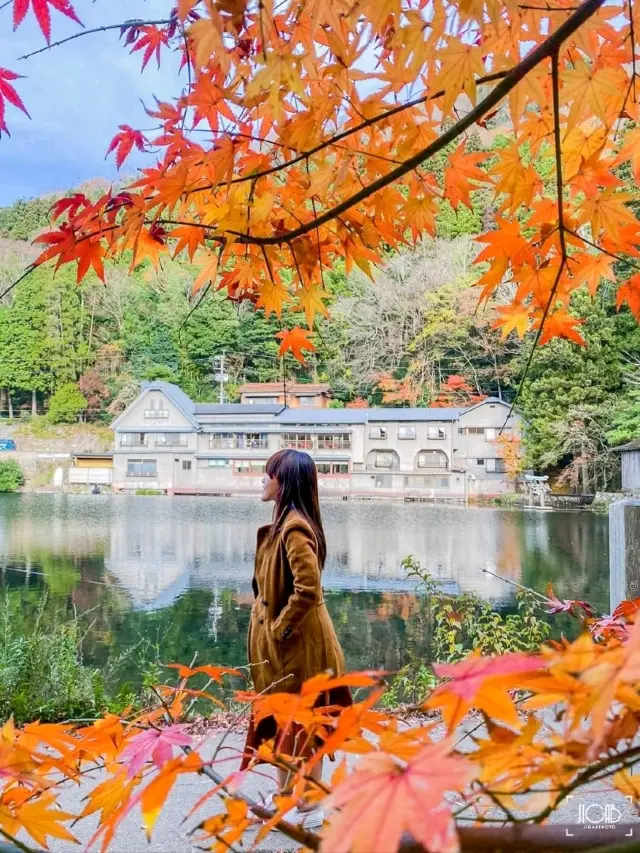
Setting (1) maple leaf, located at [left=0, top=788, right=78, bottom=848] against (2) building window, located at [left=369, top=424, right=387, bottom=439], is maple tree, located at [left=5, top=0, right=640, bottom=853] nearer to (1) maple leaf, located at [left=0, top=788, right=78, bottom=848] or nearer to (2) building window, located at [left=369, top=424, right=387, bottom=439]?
(1) maple leaf, located at [left=0, top=788, right=78, bottom=848]

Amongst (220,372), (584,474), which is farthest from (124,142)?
(220,372)

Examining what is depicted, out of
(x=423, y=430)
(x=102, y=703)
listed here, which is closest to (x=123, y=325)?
(x=423, y=430)

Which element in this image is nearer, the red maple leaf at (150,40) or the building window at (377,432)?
the red maple leaf at (150,40)

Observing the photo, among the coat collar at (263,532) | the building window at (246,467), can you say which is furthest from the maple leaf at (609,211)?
the building window at (246,467)

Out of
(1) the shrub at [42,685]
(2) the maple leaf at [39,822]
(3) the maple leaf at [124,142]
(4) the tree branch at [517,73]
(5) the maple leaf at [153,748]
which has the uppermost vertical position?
(3) the maple leaf at [124,142]

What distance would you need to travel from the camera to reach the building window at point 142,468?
15.2 meters

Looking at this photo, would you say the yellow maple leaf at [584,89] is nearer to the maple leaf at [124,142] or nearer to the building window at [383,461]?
the maple leaf at [124,142]

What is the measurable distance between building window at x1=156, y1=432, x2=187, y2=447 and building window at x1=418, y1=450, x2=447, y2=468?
6.20 meters

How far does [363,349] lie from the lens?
16812mm

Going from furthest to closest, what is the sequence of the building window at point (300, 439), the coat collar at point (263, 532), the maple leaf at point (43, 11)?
the building window at point (300, 439) < the coat collar at point (263, 532) < the maple leaf at point (43, 11)

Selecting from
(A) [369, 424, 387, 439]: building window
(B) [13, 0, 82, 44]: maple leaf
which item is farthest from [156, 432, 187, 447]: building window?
(B) [13, 0, 82, 44]: maple leaf

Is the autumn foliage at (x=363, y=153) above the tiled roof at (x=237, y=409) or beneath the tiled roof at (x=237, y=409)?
beneath

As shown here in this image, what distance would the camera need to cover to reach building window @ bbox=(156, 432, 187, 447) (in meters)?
15.3

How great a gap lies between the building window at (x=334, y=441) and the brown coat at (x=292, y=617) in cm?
1305
